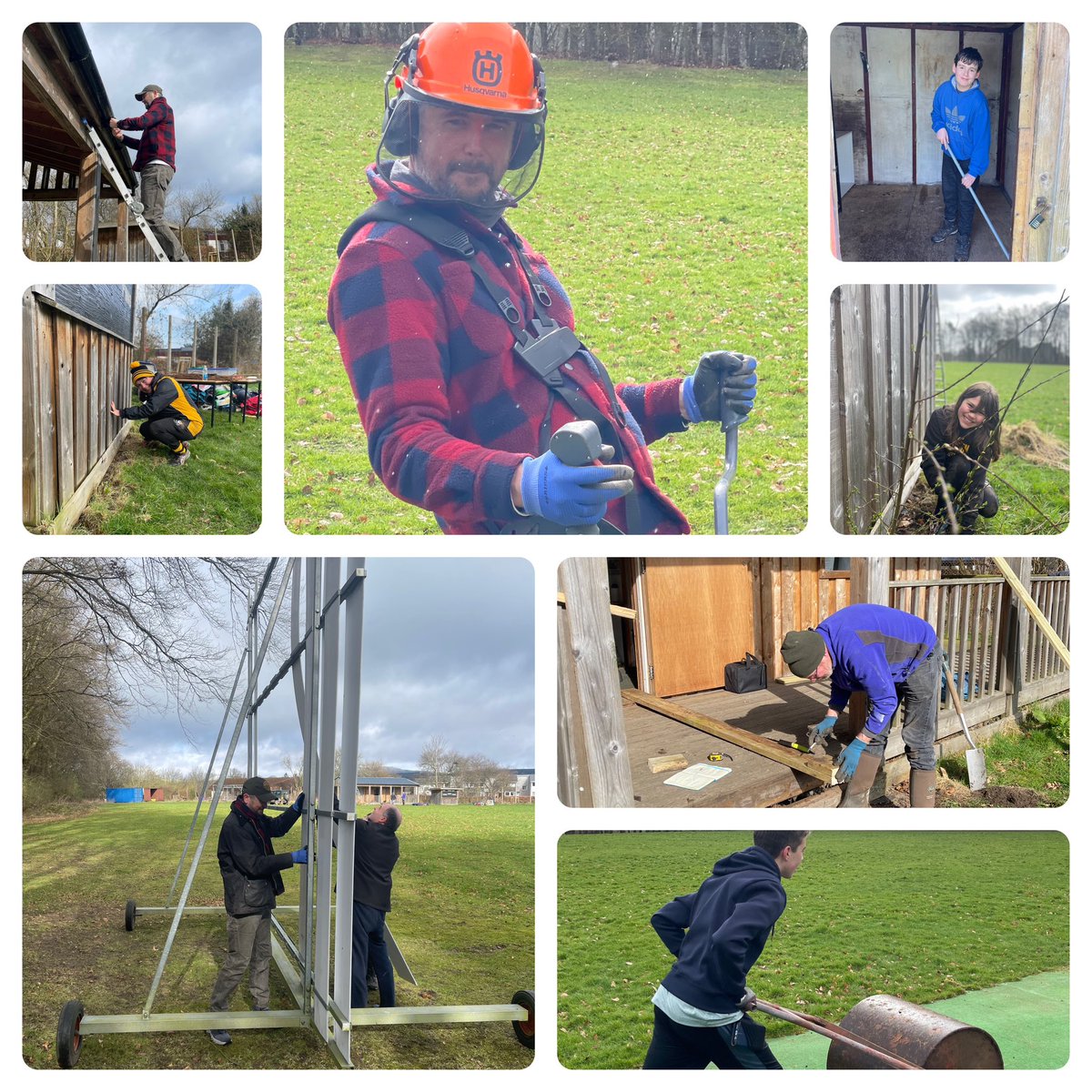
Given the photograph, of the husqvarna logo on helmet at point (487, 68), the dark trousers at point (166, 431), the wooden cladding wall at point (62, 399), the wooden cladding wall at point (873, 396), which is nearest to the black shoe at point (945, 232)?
the wooden cladding wall at point (873, 396)

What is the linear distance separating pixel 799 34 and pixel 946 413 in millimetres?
1595

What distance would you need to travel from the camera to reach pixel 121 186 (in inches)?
148

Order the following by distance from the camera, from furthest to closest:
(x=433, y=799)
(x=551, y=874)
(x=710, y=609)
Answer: (x=433, y=799) < (x=710, y=609) < (x=551, y=874)

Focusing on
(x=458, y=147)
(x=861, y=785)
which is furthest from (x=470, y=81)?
(x=861, y=785)

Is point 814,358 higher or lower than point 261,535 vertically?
higher

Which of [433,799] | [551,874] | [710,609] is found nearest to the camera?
[551,874]

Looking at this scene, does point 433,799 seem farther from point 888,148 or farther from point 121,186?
point 888,148

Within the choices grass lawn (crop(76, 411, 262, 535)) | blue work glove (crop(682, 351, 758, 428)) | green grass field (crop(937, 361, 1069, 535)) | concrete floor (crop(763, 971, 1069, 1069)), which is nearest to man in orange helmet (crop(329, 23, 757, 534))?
blue work glove (crop(682, 351, 758, 428))

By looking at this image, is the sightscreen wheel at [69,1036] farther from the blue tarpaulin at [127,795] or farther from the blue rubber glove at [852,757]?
the blue rubber glove at [852,757]

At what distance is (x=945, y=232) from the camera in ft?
13.1

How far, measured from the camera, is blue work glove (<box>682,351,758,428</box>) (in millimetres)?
3836

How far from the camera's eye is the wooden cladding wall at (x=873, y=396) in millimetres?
3881

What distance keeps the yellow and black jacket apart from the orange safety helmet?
1.25 metres

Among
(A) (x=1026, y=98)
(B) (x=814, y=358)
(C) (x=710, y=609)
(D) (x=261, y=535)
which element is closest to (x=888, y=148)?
(A) (x=1026, y=98)
